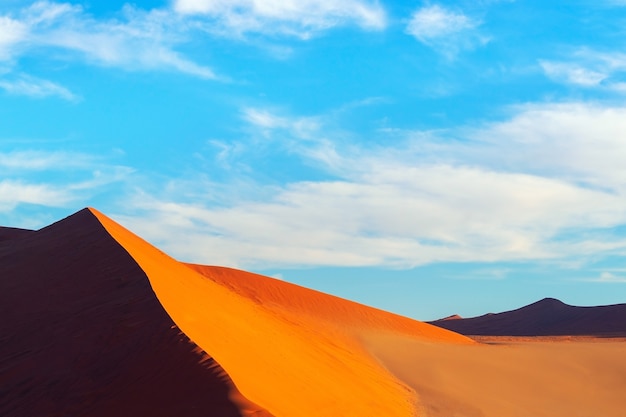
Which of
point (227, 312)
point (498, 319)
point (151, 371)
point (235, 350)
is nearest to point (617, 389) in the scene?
point (227, 312)

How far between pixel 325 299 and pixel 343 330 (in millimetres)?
5066

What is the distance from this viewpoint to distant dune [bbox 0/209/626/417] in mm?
12289

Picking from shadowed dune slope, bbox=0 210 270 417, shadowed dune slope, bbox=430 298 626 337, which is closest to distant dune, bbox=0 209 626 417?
shadowed dune slope, bbox=0 210 270 417

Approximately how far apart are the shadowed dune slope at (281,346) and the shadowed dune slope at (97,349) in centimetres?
42

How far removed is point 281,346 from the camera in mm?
18484

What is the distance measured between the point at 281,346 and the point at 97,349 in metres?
5.41

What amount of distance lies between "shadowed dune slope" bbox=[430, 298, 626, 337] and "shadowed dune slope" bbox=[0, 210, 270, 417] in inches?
1365

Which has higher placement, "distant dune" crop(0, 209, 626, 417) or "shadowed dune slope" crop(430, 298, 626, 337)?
"shadowed dune slope" crop(430, 298, 626, 337)

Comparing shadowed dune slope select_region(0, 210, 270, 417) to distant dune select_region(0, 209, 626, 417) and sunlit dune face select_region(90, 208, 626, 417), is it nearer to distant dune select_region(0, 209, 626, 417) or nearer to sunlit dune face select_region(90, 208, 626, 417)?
distant dune select_region(0, 209, 626, 417)

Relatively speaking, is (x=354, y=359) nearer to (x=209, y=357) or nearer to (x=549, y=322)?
(x=209, y=357)

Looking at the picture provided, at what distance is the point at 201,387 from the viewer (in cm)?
1152

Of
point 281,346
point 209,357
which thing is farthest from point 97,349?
point 281,346

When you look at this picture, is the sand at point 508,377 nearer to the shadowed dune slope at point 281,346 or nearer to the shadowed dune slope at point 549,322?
the shadowed dune slope at point 281,346

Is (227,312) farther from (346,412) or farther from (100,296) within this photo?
(346,412)
